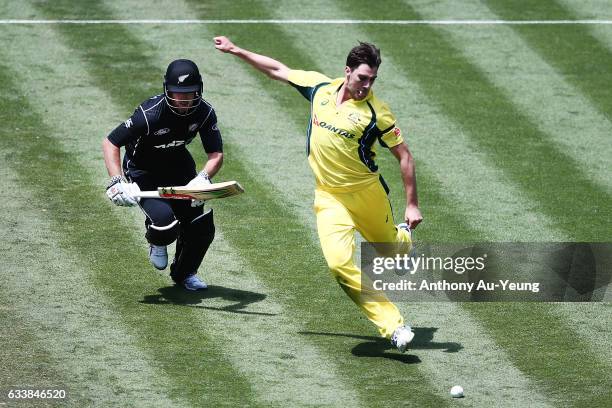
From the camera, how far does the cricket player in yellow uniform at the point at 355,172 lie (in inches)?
408

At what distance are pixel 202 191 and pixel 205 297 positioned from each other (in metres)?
1.14

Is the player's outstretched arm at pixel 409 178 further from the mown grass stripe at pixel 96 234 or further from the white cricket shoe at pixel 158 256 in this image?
the white cricket shoe at pixel 158 256

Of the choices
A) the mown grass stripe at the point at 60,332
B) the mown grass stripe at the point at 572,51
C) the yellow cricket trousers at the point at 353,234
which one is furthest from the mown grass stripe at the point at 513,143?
the mown grass stripe at the point at 60,332

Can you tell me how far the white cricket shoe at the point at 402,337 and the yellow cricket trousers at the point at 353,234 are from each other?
4 centimetres

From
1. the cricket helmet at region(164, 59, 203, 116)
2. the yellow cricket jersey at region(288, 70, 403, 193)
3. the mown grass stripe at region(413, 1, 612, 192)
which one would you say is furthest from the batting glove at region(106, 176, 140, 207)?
the mown grass stripe at region(413, 1, 612, 192)

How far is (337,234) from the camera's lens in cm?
1049

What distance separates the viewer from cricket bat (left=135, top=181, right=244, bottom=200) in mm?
11156

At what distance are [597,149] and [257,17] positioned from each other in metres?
5.90

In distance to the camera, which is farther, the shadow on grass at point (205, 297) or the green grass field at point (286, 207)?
the shadow on grass at point (205, 297)

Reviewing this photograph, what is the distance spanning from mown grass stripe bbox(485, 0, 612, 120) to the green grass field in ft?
0.14

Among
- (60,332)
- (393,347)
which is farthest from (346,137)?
(60,332)

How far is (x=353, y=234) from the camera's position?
10.6m

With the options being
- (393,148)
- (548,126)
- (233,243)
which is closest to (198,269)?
(233,243)

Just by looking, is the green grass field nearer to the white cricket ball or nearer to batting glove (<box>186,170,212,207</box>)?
the white cricket ball
